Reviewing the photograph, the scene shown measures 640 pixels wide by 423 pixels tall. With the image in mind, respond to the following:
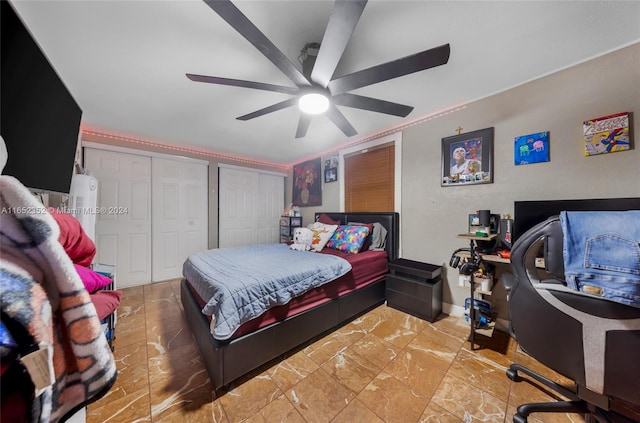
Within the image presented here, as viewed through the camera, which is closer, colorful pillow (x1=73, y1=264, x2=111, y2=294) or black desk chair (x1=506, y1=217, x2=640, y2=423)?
colorful pillow (x1=73, y1=264, x2=111, y2=294)

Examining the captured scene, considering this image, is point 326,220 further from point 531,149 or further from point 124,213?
→ point 124,213

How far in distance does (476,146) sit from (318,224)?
2214 millimetres

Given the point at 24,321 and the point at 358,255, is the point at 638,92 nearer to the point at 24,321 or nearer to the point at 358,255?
the point at 358,255

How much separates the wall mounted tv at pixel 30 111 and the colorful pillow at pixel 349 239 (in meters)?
2.62

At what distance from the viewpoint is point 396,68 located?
1.25 meters

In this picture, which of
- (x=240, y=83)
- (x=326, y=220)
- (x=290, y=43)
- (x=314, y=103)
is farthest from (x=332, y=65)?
(x=326, y=220)

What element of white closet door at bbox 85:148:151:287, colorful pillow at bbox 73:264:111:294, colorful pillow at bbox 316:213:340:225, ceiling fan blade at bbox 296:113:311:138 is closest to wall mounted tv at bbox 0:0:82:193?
colorful pillow at bbox 73:264:111:294

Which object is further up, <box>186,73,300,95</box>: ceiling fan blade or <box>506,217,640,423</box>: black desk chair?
<box>186,73,300,95</box>: ceiling fan blade

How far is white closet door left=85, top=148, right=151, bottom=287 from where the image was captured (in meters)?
3.11

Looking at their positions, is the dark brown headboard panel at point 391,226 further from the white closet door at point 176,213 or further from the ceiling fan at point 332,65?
the white closet door at point 176,213

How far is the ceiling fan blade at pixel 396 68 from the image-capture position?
3.71 feet

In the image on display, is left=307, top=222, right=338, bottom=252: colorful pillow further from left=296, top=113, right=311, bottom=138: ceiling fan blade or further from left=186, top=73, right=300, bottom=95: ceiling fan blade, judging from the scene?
left=186, top=73, right=300, bottom=95: ceiling fan blade

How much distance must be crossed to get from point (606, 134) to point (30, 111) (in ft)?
12.4

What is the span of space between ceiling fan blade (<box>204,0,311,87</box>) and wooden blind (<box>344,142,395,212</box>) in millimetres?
1920
